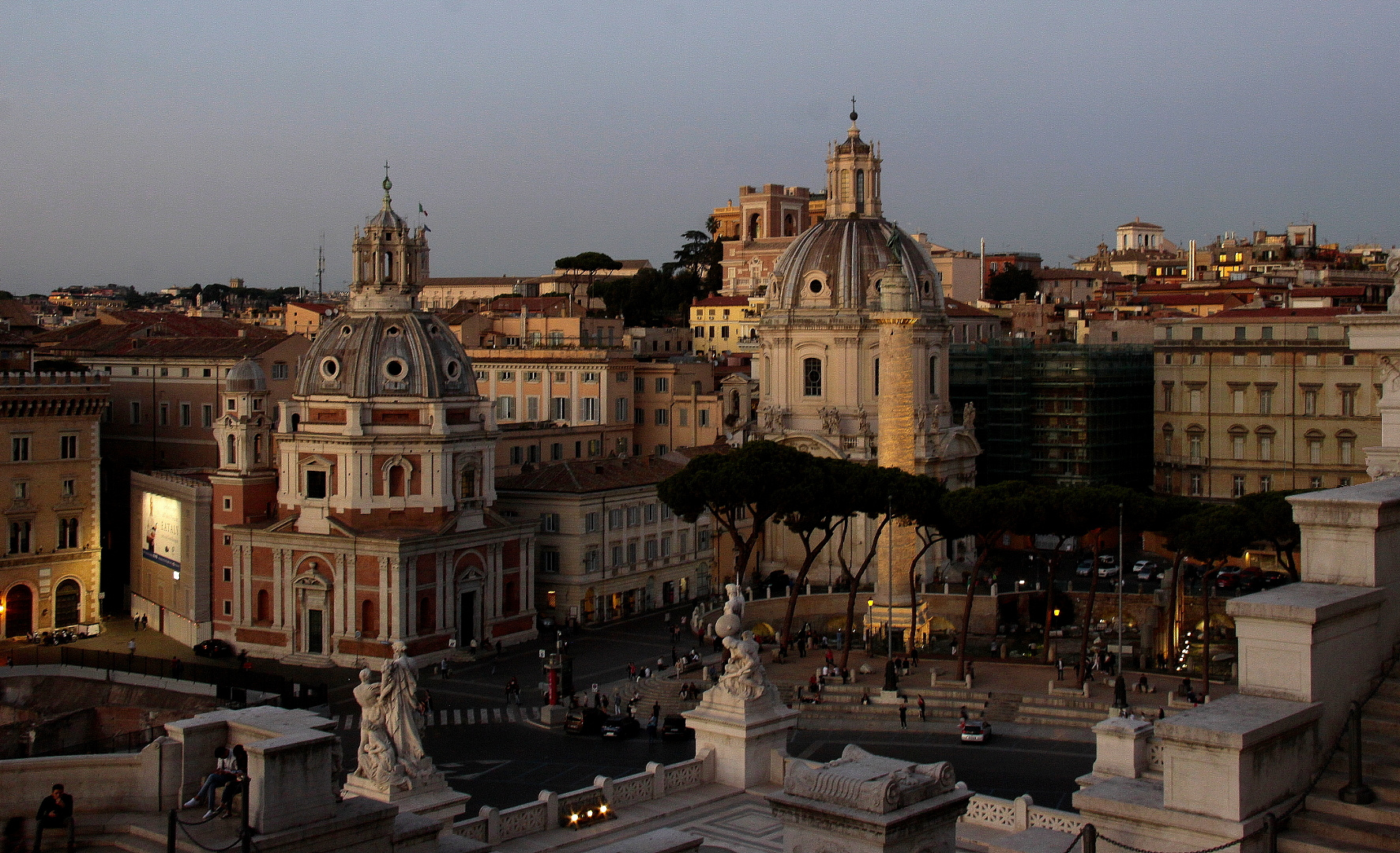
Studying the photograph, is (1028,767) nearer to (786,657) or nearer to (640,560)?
(786,657)

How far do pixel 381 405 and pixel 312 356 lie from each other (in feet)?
10.9

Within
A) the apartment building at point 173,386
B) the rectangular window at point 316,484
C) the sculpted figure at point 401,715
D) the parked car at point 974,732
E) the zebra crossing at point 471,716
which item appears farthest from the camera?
the apartment building at point 173,386

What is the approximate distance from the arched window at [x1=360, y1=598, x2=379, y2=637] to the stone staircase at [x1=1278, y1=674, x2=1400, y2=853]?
39.2m

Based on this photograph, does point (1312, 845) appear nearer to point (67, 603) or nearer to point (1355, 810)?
point (1355, 810)

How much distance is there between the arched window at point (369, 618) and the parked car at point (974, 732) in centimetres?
1969

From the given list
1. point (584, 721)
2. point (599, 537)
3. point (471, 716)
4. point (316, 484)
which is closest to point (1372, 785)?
point (584, 721)

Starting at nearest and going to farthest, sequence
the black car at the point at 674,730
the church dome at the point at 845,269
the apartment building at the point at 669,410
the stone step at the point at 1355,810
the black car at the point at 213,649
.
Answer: the stone step at the point at 1355,810 → the black car at the point at 674,730 → the black car at the point at 213,649 → the church dome at the point at 845,269 → the apartment building at the point at 669,410

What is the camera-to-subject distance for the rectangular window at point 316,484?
169 ft

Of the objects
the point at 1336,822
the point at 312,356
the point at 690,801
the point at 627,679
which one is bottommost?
the point at 627,679

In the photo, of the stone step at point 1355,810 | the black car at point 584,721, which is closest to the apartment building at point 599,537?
the black car at point 584,721

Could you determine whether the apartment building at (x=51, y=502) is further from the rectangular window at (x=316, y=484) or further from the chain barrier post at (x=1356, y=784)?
the chain barrier post at (x=1356, y=784)

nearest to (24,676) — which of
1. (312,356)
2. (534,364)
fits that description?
(312,356)

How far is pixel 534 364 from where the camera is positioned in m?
75.4

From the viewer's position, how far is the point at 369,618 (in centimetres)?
4925
